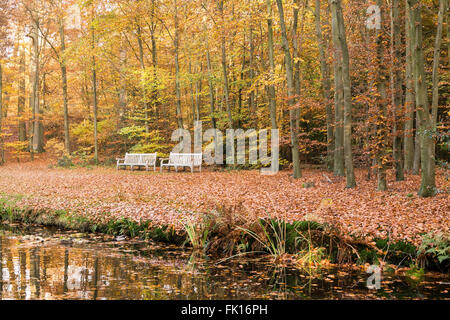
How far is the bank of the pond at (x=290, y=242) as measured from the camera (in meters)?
4.86

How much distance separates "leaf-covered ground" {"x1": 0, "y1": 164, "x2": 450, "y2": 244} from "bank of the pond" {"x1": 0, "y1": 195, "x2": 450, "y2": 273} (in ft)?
0.61

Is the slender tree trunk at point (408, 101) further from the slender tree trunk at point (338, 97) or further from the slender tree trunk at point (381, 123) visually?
the slender tree trunk at point (338, 97)

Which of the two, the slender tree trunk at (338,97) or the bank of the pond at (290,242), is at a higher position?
the slender tree trunk at (338,97)

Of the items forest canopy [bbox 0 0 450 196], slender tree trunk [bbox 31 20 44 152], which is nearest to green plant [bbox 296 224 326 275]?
forest canopy [bbox 0 0 450 196]

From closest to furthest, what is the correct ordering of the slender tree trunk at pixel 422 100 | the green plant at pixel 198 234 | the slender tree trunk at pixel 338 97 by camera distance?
the green plant at pixel 198 234
the slender tree trunk at pixel 422 100
the slender tree trunk at pixel 338 97

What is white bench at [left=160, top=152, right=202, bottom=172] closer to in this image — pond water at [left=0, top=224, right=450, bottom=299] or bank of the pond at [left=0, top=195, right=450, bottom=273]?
bank of the pond at [left=0, top=195, right=450, bottom=273]

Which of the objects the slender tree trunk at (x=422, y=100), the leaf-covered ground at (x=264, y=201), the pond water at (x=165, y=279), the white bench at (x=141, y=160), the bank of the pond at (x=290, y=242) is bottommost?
the pond water at (x=165, y=279)

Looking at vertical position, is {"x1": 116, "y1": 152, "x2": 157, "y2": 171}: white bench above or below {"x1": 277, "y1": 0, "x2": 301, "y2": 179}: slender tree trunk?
below

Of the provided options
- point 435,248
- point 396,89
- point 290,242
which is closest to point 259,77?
point 396,89

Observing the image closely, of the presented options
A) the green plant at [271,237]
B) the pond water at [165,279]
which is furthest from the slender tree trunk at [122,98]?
the green plant at [271,237]

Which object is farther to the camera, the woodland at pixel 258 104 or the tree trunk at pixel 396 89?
the tree trunk at pixel 396 89

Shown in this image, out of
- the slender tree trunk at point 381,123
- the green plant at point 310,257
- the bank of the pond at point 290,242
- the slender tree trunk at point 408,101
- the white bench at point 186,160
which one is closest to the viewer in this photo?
the bank of the pond at point 290,242

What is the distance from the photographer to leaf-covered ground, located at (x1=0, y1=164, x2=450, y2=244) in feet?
19.1

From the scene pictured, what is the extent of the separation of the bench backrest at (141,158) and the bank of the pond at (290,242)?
10.1m
